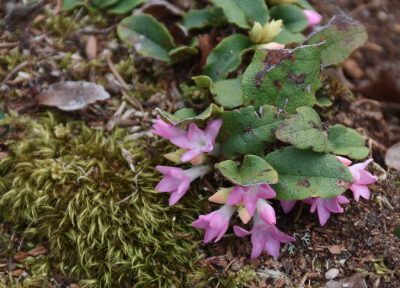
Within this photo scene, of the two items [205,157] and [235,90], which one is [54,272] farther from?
[235,90]

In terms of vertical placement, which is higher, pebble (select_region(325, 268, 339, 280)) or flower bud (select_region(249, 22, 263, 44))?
flower bud (select_region(249, 22, 263, 44))

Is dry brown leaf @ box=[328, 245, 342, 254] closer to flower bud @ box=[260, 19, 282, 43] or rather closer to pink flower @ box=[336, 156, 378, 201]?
pink flower @ box=[336, 156, 378, 201]

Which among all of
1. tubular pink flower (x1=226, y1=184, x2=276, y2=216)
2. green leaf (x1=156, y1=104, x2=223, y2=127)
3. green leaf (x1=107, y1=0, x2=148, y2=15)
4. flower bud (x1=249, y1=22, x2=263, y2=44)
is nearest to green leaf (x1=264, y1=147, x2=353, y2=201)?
tubular pink flower (x1=226, y1=184, x2=276, y2=216)

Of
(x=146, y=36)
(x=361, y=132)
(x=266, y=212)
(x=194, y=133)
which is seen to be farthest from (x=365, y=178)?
(x=146, y=36)

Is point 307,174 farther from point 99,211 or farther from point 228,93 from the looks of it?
point 99,211

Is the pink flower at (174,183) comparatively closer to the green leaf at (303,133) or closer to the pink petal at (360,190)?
the green leaf at (303,133)

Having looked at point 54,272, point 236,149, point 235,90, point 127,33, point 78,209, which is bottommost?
point 54,272

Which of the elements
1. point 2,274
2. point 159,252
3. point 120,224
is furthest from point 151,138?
point 2,274
